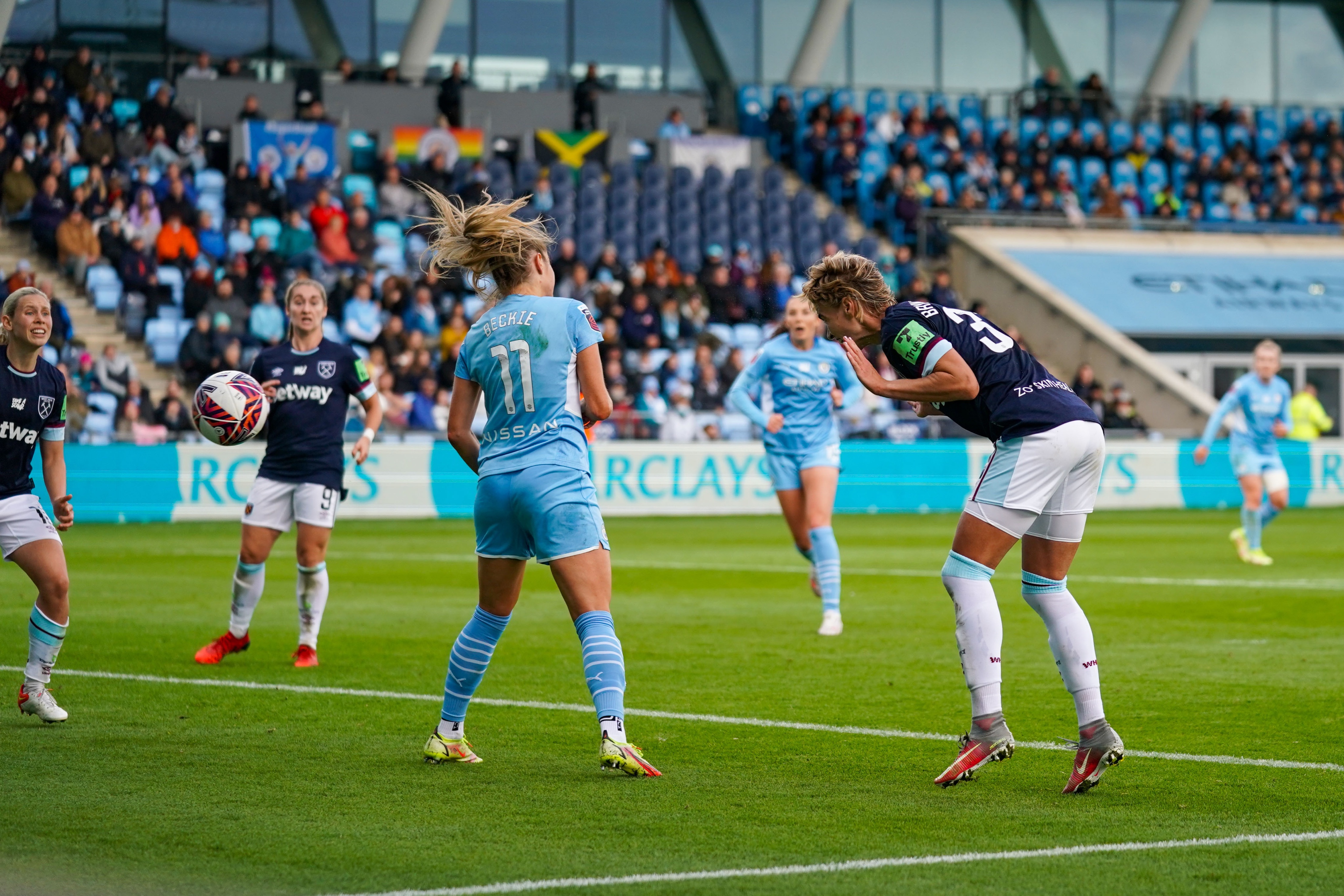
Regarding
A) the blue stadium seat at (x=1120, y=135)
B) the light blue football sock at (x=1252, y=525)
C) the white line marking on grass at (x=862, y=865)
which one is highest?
the blue stadium seat at (x=1120, y=135)

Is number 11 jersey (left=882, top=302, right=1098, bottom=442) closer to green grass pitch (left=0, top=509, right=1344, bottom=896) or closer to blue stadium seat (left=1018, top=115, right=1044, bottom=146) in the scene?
green grass pitch (left=0, top=509, right=1344, bottom=896)

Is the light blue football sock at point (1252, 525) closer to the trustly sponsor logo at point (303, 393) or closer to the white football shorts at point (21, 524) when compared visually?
the trustly sponsor logo at point (303, 393)

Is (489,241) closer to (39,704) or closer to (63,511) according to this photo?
(63,511)

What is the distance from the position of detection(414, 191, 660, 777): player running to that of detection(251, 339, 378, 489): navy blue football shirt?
395cm

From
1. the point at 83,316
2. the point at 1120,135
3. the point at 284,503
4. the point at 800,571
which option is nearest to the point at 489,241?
the point at 284,503

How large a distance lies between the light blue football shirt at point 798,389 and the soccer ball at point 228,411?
4116mm

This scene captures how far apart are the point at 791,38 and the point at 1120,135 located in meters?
8.51

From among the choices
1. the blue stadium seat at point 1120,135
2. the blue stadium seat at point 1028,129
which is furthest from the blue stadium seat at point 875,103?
the blue stadium seat at point 1120,135

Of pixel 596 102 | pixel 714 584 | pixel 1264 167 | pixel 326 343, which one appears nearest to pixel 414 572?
pixel 714 584

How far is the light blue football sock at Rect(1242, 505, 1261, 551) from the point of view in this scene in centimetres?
1847

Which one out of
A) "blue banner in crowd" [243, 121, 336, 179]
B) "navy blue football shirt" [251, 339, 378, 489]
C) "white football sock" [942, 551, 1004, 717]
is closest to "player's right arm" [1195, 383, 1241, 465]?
"navy blue football shirt" [251, 339, 378, 489]

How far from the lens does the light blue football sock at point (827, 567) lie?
12383 millimetres

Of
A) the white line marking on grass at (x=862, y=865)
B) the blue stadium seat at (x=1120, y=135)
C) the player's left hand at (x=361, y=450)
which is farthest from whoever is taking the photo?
the blue stadium seat at (x=1120, y=135)

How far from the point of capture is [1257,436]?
19031 mm
